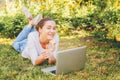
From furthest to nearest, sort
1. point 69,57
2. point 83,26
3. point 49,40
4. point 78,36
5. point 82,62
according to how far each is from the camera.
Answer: point 83,26 < point 78,36 < point 49,40 < point 82,62 < point 69,57

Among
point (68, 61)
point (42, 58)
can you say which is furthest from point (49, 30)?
point (68, 61)

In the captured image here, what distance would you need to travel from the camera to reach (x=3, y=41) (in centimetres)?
784

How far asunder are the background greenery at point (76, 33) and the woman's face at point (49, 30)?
0.48 m

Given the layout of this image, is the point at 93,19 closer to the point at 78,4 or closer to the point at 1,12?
the point at 78,4

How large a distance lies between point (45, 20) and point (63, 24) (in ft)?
10.9

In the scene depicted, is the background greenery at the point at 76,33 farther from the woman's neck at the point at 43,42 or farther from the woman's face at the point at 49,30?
the woman's face at the point at 49,30

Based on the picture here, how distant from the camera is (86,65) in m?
5.57

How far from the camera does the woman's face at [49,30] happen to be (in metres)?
5.43

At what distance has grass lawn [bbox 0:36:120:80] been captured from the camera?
16.0 feet

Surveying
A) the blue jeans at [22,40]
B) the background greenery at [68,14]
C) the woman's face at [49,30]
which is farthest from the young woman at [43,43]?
the background greenery at [68,14]

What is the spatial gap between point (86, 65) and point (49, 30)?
844 mm

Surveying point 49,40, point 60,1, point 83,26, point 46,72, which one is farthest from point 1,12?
point 46,72

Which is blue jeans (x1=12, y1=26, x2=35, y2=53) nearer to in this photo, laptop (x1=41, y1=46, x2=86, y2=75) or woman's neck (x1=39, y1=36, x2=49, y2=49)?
woman's neck (x1=39, y1=36, x2=49, y2=49)

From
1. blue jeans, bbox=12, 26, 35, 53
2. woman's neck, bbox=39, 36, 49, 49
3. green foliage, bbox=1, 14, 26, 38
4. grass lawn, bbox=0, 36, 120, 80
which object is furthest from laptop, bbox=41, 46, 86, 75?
green foliage, bbox=1, 14, 26, 38
